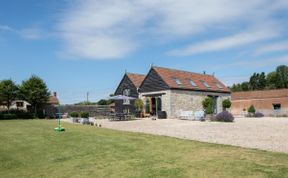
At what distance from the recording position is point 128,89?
34.9 meters

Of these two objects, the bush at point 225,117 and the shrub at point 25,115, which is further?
the shrub at point 25,115

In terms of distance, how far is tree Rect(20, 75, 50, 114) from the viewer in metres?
36.6

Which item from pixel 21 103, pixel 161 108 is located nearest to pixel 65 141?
pixel 161 108

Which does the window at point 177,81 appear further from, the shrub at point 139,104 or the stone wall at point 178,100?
the shrub at point 139,104

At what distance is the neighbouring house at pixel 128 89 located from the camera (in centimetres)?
3412

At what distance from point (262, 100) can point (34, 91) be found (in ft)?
112

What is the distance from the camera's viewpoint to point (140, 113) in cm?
3206

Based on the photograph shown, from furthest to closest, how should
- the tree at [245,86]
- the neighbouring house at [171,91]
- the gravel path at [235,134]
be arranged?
the tree at [245,86] → the neighbouring house at [171,91] → the gravel path at [235,134]

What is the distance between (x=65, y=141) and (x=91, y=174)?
5.63 metres

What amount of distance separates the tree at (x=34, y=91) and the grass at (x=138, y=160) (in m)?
27.3

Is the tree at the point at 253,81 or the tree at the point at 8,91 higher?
the tree at the point at 253,81

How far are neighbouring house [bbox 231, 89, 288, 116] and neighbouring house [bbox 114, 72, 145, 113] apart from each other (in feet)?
63.2

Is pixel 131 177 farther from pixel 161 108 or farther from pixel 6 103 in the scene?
pixel 6 103

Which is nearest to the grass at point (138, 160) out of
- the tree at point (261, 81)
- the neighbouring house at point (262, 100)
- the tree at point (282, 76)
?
the neighbouring house at point (262, 100)
